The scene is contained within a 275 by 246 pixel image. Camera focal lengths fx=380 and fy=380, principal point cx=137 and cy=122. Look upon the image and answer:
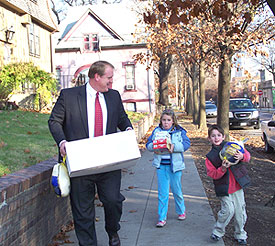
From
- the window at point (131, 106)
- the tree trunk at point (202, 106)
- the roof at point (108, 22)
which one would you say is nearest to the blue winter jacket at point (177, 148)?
the tree trunk at point (202, 106)

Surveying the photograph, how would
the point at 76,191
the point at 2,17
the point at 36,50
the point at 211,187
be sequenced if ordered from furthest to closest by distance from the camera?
1. the point at 36,50
2. the point at 2,17
3. the point at 211,187
4. the point at 76,191

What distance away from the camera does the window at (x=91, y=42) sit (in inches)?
1310

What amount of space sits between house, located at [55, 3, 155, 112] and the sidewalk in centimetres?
2542

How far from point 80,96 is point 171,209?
281cm

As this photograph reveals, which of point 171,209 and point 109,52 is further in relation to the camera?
point 109,52

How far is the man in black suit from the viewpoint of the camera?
4055mm

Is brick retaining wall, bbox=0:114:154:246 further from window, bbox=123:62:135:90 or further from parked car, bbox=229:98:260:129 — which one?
window, bbox=123:62:135:90

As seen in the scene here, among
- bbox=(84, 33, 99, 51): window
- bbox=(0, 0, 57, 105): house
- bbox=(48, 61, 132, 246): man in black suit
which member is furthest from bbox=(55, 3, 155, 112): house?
bbox=(48, 61, 132, 246): man in black suit

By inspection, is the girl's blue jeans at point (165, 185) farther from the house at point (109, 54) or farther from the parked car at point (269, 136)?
the house at point (109, 54)

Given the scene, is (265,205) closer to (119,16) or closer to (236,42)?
(236,42)

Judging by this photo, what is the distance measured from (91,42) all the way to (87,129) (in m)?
30.2

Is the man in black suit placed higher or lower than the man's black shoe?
higher

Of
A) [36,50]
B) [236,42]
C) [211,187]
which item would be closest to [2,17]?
[36,50]

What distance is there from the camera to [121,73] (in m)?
33.4
